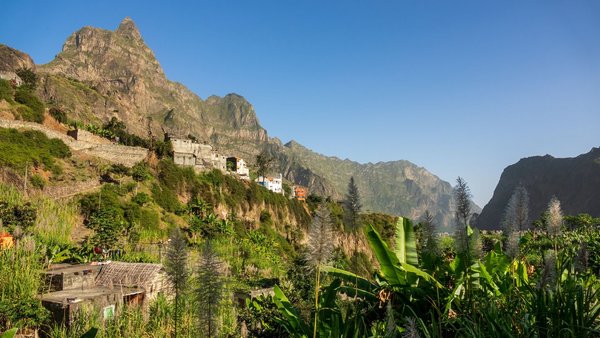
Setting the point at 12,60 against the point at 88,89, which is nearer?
the point at 12,60

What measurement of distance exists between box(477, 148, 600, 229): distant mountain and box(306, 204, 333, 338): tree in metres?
133

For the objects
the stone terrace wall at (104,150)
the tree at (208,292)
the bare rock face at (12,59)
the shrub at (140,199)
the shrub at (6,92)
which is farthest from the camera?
the bare rock face at (12,59)

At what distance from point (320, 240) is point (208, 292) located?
1.04 metres

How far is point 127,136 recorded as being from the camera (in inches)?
2185

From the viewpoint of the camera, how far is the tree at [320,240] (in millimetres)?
2586

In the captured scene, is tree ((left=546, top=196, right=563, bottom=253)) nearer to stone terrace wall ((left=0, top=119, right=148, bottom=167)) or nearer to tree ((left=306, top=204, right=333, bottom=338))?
tree ((left=306, top=204, right=333, bottom=338))

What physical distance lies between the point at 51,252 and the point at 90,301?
37.7 ft

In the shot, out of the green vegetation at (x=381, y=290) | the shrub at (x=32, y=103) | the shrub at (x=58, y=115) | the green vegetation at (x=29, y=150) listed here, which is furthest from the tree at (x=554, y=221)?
the shrub at (x=58, y=115)

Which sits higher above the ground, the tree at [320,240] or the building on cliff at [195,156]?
the building on cliff at [195,156]

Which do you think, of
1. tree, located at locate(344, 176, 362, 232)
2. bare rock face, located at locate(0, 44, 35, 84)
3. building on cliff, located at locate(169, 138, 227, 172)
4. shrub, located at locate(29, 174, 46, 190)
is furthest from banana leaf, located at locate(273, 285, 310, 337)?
bare rock face, located at locate(0, 44, 35, 84)

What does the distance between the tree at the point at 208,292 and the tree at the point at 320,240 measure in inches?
32.3

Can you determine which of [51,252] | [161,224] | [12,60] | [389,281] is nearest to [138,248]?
[51,252]

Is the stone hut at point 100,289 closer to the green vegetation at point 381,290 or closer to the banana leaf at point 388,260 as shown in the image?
the green vegetation at point 381,290

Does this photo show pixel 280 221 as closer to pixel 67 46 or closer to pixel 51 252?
pixel 51 252
